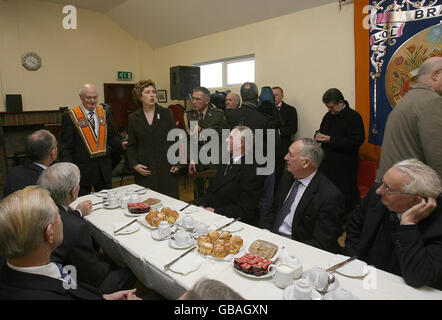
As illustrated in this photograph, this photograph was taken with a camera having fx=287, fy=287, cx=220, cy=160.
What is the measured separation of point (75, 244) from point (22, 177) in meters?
1.01

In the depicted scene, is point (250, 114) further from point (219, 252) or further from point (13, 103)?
point (13, 103)

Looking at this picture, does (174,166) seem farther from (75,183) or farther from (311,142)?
(311,142)

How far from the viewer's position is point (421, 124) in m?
1.91

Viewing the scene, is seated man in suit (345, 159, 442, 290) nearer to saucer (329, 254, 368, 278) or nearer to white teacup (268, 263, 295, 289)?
saucer (329, 254, 368, 278)

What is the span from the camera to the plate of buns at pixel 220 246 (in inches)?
54.4

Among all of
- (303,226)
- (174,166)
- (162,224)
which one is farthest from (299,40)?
(162,224)

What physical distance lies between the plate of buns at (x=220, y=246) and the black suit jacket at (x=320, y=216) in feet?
1.52

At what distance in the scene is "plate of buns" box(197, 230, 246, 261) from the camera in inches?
54.4

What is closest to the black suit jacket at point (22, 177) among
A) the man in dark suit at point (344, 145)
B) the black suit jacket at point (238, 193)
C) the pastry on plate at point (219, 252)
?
the black suit jacket at point (238, 193)

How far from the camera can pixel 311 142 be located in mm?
1863

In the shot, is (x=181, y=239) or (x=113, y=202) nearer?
(x=181, y=239)

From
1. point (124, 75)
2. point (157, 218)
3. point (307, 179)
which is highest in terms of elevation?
point (124, 75)

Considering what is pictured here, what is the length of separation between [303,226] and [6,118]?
6010mm

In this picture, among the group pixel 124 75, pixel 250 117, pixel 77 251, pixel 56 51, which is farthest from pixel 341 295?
pixel 124 75
